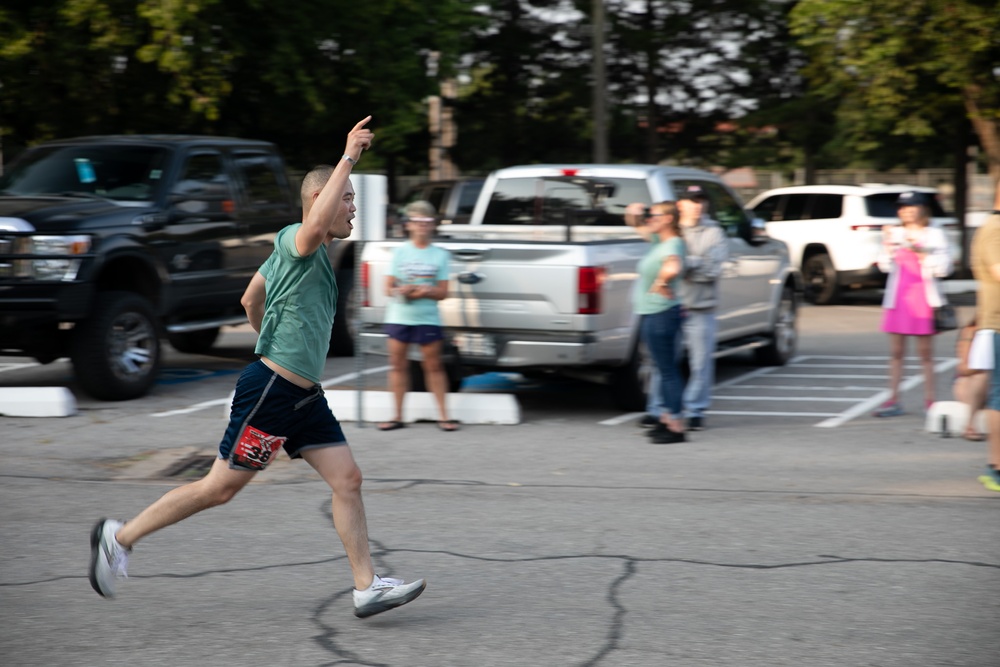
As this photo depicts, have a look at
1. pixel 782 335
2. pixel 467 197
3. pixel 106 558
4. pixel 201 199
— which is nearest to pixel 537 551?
pixel 106 558

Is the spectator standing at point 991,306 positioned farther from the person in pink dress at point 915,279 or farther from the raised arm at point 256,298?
the raised arm at point 256,298

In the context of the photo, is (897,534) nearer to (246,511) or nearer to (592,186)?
(246,511)

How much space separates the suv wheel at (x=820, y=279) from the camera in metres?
20.2

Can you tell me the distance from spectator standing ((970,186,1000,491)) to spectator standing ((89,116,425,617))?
3861 mm

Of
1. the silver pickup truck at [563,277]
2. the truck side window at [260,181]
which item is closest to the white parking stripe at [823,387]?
the silver pickup truck at [563,277]

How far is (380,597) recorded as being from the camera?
15.7ft

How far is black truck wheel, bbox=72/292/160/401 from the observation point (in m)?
10.1

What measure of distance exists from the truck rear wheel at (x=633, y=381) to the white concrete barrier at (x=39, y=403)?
13.9 ft

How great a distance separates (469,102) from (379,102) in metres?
9.12

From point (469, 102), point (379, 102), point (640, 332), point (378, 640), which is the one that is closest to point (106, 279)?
point (640, 332)

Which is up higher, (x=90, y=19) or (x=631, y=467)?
(x=90, y=19)

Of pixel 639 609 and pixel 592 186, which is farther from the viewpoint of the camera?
pixel 592 186

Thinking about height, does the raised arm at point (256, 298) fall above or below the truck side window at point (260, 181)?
below

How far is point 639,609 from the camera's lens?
5.01 m
